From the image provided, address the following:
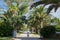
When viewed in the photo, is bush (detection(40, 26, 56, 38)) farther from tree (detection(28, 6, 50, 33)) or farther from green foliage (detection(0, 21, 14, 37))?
tree (detection(28, 6, 50, 33))

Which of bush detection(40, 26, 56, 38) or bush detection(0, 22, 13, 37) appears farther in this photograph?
bush detection(0, 22, 13, 37)

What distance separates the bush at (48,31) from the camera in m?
25.3

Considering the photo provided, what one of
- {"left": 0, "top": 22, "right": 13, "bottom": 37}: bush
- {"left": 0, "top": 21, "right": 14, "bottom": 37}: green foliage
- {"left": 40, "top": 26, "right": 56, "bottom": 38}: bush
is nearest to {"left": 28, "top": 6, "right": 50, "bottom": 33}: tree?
{"left": 0, "top": 21, "right": 14, "bottom": 37}: green foliage

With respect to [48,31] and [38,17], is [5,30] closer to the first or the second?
[48,31]

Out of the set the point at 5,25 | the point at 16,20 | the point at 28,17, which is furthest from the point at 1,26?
the point at 28,17

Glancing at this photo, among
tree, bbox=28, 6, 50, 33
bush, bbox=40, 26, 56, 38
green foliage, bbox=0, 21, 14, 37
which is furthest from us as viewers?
tree, bbox=28, 6, 50, 33

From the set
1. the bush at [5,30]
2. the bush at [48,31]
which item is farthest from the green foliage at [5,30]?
the bush at [48,31]

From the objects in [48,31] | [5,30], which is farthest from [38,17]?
[48,31]

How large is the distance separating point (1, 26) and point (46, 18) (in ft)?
46.4

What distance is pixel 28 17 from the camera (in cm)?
3969

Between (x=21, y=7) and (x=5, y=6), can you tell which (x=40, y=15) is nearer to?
(x=21, y=7)

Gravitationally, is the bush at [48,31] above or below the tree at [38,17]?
below

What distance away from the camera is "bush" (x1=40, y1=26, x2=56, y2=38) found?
25.3 m

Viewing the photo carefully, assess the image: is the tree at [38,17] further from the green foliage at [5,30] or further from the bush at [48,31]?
the bush at [48,31]
